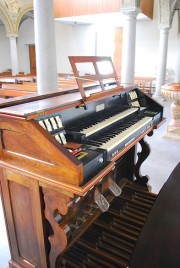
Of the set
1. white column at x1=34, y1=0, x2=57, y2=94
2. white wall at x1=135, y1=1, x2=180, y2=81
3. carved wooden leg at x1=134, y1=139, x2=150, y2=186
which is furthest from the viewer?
white wall at x1=135, y1=1, x2=180, y2=81

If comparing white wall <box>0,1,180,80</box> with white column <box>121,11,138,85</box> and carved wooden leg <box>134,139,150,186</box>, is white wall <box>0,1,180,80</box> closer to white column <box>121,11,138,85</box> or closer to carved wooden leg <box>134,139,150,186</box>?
white column <box>121,11,138,85</box>

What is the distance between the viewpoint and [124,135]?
1.75 m

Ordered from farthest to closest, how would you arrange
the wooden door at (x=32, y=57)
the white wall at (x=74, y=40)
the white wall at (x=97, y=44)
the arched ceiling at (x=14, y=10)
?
the wooden door at (x=32, y=57) < the white wall at (x=74, y=40) < the white wall at (x=97, y=44) < the arched ceiling at (x=14, y=10)

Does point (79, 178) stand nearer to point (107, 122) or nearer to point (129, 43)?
point (107, 122)

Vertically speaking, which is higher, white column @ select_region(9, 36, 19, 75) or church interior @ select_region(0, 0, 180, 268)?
Answer: white column @ select_region(9, 36, 19, 75)

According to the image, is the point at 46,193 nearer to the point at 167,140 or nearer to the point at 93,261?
the point at 93,261

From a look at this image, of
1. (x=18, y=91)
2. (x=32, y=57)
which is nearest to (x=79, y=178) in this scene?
(x=18, y=91)

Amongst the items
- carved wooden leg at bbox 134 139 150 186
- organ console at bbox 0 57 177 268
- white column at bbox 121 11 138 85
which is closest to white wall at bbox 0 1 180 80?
white column at bbox 121 11 138 85

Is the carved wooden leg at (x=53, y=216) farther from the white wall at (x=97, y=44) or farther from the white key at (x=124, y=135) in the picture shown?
the white wall at (x=97, y=44)

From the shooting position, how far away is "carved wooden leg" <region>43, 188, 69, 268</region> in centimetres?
129

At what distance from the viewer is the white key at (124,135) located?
151 centimetres

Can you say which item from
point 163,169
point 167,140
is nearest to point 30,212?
point 163,169

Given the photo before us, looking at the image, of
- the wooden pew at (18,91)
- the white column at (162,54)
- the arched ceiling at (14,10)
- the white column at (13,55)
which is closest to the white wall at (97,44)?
the arched ceiling at (14,10)

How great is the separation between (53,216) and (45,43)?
175 cm
